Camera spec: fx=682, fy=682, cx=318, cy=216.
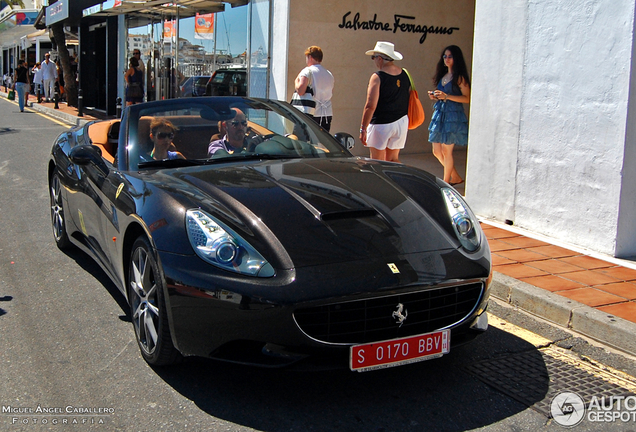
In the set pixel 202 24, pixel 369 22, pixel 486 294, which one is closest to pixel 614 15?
pixel 486 294

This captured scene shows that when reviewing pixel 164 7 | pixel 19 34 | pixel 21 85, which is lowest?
pixel 21 85

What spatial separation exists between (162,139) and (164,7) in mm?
12103

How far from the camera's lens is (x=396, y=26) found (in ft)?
38.5

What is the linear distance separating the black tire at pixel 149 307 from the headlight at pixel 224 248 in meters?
0.24

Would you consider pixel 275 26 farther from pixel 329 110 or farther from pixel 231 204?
pixel 231 204

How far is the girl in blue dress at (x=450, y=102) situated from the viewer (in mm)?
8187

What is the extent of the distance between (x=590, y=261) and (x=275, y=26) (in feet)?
23.8

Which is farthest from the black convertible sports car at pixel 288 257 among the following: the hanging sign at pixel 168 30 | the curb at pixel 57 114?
the curb at pixel 57 114

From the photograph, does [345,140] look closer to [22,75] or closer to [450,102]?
[450,102]

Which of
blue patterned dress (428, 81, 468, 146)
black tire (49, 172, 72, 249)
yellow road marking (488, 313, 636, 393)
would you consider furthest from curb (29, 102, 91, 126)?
yellow road marking (488, 313, 636, 393)

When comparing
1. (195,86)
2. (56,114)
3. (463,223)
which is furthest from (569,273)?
(56,114)

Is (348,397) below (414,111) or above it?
below

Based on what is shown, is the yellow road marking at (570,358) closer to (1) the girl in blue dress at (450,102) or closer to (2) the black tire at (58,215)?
(2) the black tire at (58,215)

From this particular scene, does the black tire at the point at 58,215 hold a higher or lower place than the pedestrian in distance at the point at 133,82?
lower
